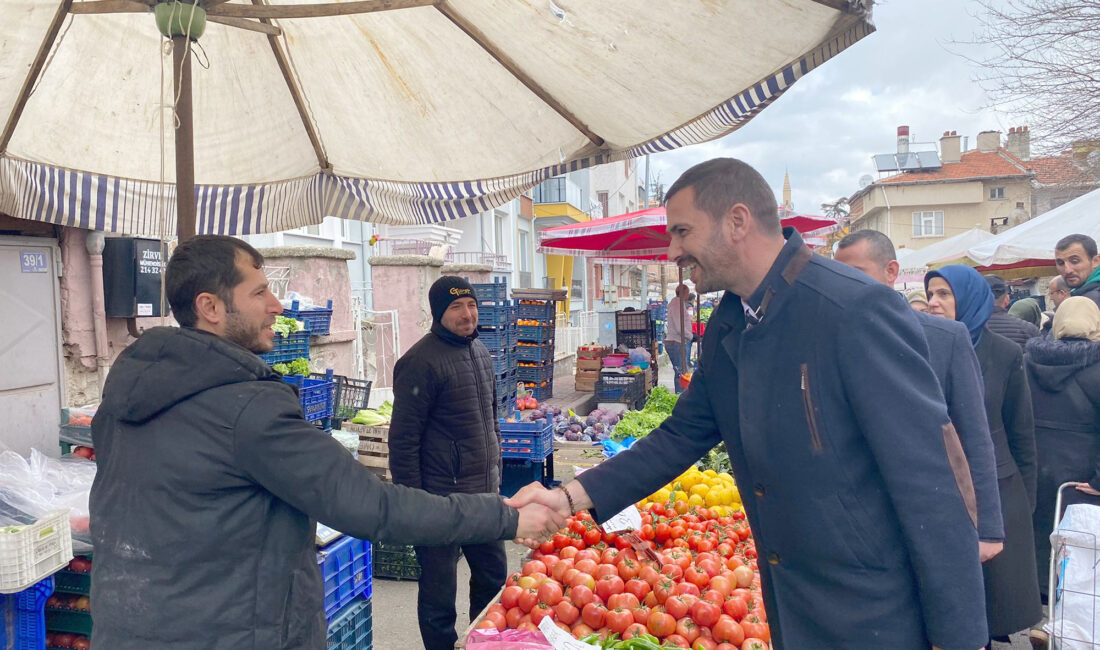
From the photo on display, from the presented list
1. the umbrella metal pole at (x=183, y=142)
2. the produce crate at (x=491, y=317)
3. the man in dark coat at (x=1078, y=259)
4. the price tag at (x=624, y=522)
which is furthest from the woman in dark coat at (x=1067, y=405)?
the produce crate at (x=491, y=317)

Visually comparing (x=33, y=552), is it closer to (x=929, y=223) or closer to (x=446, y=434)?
(x=446, y=434)

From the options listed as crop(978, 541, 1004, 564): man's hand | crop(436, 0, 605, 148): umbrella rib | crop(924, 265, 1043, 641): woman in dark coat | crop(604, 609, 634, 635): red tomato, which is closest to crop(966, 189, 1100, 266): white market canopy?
crop(924, 265, 1043, 641): woman in dark coat

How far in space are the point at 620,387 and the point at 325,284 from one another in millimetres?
5228

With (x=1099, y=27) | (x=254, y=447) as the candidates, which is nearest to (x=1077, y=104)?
(x=1099, y=27)

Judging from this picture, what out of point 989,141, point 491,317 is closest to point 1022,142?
point 491,317

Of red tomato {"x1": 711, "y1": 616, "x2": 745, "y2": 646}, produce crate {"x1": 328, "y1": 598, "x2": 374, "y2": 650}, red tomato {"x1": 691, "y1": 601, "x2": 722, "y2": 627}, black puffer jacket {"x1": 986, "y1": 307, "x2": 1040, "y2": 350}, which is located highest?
black puffer jacket {"x1": 986, "y1": 307, "x2": 1040, "y2": 350}

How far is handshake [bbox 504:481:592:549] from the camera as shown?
2.61 metres

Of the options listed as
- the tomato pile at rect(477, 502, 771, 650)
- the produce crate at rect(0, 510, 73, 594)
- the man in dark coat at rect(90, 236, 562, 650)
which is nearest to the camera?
the man in dark coat at rect(90, 236, 562, 650)

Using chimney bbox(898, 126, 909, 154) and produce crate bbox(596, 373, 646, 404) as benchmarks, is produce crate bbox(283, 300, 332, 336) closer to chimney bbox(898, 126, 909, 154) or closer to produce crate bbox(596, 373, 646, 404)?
produce crate bbox(596, 373, 646, 404)

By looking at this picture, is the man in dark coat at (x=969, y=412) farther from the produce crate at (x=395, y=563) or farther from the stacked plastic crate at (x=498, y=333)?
the stacked plastic crate at (x=498, y=333)

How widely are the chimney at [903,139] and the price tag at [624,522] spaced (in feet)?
191

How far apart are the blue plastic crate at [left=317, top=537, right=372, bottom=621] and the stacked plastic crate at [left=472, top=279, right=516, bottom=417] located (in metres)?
5.82

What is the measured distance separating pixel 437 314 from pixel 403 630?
240 centimetres

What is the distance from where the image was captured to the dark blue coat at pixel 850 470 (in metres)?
1.74
